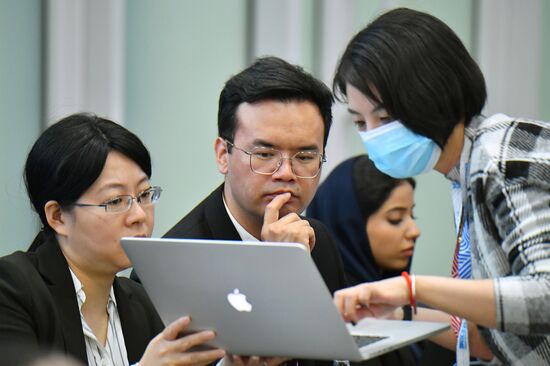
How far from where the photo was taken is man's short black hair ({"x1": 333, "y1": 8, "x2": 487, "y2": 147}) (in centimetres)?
210

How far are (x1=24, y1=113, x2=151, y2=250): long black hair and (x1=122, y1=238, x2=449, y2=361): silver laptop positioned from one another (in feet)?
1.45

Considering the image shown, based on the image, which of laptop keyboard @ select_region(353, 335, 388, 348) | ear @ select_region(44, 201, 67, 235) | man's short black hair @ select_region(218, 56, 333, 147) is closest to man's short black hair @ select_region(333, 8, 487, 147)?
laptop keyboard @ select_region(353, 335, 388, 348)

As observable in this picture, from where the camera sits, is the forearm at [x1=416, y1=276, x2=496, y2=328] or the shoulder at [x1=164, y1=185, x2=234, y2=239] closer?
the forearm at [x1=416, y1=276, x2=496, y2=328]

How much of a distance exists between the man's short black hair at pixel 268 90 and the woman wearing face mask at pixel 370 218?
3.49ft

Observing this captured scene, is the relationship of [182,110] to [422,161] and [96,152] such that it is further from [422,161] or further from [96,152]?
[422,161]

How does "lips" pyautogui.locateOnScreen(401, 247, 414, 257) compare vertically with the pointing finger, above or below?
below

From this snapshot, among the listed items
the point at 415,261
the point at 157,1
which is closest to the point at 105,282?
the point at 157,1

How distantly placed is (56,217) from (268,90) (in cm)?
67

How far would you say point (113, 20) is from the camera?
12.8 feet

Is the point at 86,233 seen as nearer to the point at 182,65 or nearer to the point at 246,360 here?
the point at 246,360

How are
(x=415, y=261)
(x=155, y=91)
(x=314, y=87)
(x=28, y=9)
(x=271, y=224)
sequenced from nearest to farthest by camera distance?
(x=271, y=224) → (x=314, y=87) → (x=28, y=9) → (x=155, y=91) → (x=415, y=261)

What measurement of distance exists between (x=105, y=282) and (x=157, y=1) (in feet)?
6.07

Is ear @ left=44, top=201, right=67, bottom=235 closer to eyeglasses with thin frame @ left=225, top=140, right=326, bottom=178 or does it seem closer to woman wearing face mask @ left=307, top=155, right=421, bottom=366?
eyeglasses with thin frame @ left=225, top=140, right=326, bottom=178

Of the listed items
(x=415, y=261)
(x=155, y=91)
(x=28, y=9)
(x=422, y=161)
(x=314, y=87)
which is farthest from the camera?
(x=415, y=261)
